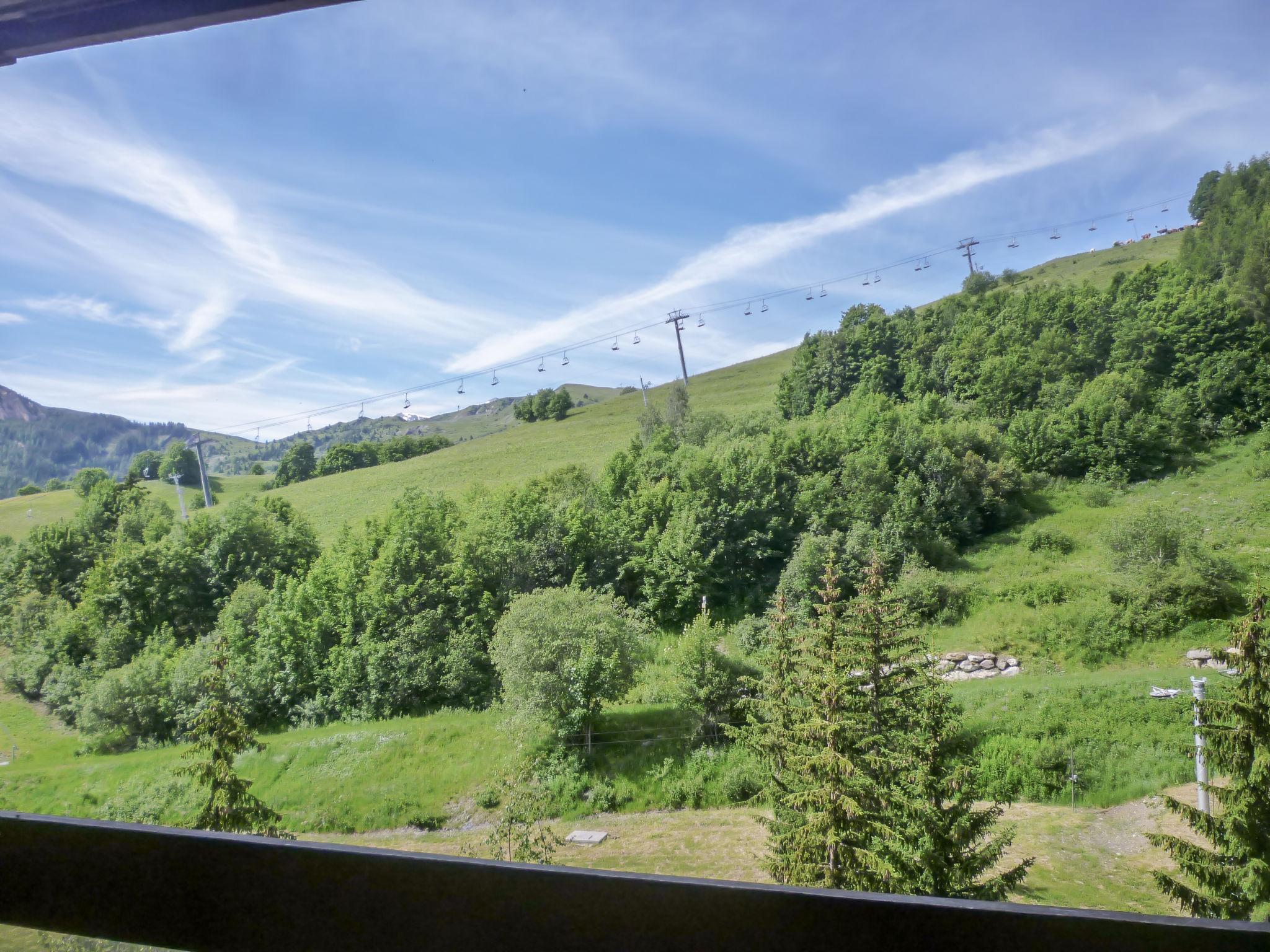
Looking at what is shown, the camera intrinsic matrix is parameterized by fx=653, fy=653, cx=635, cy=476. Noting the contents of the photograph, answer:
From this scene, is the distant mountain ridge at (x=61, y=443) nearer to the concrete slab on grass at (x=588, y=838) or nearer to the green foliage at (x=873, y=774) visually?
the green foliage at (x=873, y=774)

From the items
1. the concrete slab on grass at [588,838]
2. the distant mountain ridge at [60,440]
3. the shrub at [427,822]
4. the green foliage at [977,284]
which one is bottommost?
the concrete slab on grass at [588,838]

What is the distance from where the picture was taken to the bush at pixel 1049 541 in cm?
1784

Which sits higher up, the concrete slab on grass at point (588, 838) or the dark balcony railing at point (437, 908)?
the dark balcony railing at point (437, 908)

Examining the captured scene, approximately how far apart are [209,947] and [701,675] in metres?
14.6

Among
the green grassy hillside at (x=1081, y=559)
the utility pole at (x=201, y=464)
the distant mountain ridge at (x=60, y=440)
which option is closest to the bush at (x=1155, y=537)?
the green grassy hillside at (x=1081, y=559)

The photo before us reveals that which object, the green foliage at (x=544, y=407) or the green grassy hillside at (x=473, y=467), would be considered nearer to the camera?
the green grassy hillside at (x=473, y=467)

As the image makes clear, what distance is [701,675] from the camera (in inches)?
576

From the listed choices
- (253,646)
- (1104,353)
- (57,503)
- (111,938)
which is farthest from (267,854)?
(1104,353)

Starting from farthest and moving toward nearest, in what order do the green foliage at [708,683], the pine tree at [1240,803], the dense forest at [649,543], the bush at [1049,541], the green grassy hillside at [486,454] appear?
1. the green grassy hillside at [486,454]
2. the bush at [1049,541]
3. the green foliage at [708,683]
4. the dense forest at [649,543]
5. the pine tree at [1240,803]

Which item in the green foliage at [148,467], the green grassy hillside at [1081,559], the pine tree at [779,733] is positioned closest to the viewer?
the pine tree at [779,733]

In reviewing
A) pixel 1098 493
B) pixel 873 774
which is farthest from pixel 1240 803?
pixel 1098 493

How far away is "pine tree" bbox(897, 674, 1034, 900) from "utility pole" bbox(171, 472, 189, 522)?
50.3ft

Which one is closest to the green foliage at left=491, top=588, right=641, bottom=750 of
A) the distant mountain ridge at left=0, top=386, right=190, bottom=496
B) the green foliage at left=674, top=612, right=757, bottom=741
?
the green foliage at left=674, top=612, right=757, bottom=741

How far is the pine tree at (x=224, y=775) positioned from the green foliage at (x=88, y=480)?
5622 millimetres
